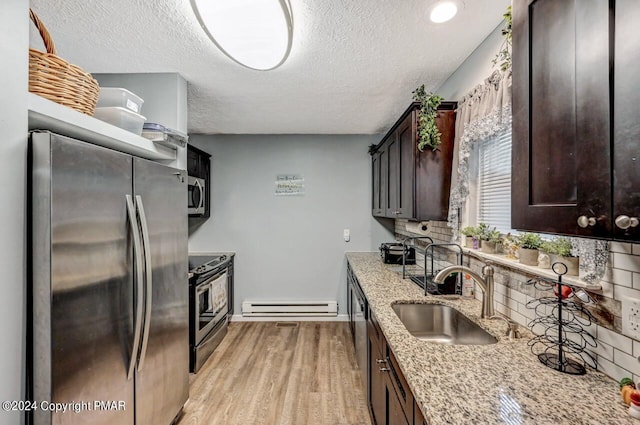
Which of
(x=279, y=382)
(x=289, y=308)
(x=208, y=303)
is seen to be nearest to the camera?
(x=279, y=382)

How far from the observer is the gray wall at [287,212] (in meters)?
4.08

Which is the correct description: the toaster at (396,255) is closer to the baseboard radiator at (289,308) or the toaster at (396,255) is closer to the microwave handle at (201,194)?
the baseboard radiator at (289,308)

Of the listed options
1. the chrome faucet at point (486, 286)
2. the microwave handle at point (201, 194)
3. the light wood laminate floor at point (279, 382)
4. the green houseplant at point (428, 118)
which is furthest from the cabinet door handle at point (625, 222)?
the microwave handle at point (201, 194)

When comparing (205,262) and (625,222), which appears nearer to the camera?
(625,222)

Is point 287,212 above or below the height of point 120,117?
below

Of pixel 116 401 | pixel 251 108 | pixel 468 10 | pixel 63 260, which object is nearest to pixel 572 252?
pixel 468 10

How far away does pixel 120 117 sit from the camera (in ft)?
5.47

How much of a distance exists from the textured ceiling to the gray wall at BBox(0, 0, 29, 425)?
67 centimetres

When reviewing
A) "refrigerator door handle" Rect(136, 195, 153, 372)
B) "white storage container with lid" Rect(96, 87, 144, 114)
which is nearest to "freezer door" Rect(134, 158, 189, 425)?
"refrigerator door handle" Rect(136, 195, 153, 372)

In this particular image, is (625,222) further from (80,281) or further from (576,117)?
(80,281)

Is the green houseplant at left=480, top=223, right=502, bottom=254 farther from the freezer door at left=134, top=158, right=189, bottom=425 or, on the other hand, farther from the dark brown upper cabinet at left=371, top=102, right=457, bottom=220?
the freezer door at left=134, top=158, right=189, bottom=425

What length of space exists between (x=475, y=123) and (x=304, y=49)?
113cm

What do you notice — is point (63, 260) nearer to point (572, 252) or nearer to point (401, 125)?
point (572, 252)

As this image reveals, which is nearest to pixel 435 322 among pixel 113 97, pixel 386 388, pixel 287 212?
pixel 386 388
